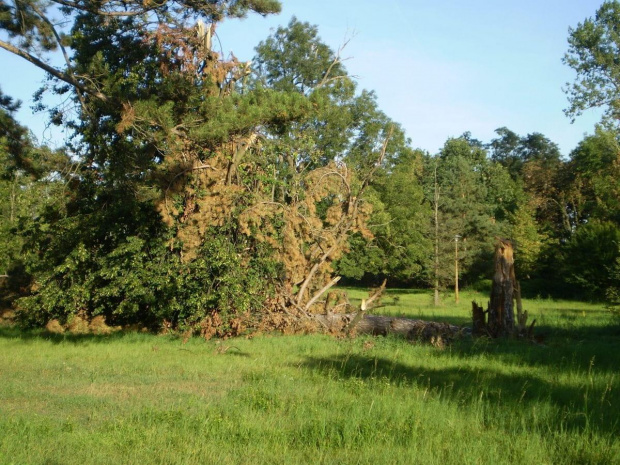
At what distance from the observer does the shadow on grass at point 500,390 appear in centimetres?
735

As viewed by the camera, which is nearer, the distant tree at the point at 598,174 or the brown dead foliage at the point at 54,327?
the brown dead foliage at the point at 54,327

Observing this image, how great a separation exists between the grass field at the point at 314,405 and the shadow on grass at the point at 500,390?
3cm

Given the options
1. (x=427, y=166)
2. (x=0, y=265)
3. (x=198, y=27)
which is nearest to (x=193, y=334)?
(x=198, y=27)

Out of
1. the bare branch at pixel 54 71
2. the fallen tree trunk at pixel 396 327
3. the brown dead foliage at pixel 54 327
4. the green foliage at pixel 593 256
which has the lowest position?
the brown dead foliage at pixel 54 327

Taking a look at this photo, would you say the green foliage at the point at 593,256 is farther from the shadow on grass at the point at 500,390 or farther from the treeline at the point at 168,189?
the shadow on grass at the point at 500,390

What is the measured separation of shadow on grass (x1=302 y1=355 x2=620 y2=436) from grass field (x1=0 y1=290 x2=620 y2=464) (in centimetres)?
3

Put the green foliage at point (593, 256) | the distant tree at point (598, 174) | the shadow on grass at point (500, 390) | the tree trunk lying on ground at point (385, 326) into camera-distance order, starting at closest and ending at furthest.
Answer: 1. the shadow on grass at point (500, 390)
2. the tree trunk lying on ground at point (385, 326)
3. the green foliage at point (593, 256)
4. the distant tree at point (598, 174)

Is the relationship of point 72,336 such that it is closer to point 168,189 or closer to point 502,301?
point 168,189

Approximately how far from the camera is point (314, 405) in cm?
825

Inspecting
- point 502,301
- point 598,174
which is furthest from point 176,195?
point 598,174

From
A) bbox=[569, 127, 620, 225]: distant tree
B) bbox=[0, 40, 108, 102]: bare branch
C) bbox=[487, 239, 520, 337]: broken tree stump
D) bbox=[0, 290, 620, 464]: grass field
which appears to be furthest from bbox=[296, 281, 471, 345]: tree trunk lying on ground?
bbox=[569, 127, 620, 225]: distant tree

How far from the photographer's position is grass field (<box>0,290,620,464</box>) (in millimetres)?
6324

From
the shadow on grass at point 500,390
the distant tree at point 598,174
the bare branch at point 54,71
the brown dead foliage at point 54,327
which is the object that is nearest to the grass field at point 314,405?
the shadow on grass at point 500,390

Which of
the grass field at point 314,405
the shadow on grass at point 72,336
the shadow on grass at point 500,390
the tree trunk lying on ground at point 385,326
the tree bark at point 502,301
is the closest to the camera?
the grass field at point 314,405
